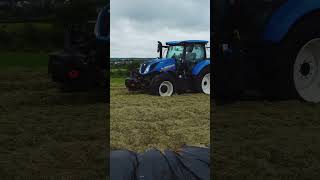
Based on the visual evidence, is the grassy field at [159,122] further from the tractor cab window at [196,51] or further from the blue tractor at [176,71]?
the tractor cab window at [196,51]

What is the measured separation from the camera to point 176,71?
2701mm

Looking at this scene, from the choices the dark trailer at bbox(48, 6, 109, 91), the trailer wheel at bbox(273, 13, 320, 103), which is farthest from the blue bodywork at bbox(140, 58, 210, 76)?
the trailer wheel at bbox(273, 13, 320, 103)

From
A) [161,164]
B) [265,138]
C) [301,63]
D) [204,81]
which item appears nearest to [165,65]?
[204,81]

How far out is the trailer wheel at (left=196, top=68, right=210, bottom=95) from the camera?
2.45 m

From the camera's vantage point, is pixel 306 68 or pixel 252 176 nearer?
pixel 252 176

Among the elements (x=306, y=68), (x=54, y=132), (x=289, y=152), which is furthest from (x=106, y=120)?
(x=306, y=68)

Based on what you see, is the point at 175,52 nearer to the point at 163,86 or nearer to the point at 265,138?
the point at 163,86

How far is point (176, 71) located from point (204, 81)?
256mm

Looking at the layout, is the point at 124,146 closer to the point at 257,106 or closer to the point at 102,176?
the point at 102,176

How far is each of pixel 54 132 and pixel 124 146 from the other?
18.0 inches

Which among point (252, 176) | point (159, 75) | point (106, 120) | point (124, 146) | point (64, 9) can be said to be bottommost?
point (252, 176)

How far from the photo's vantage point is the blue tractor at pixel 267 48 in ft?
8.07

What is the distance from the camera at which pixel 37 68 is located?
2104 mm

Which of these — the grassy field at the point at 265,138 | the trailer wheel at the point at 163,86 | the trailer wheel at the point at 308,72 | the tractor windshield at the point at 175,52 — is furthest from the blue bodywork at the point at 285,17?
the trailer wheel at the point at 163,86
